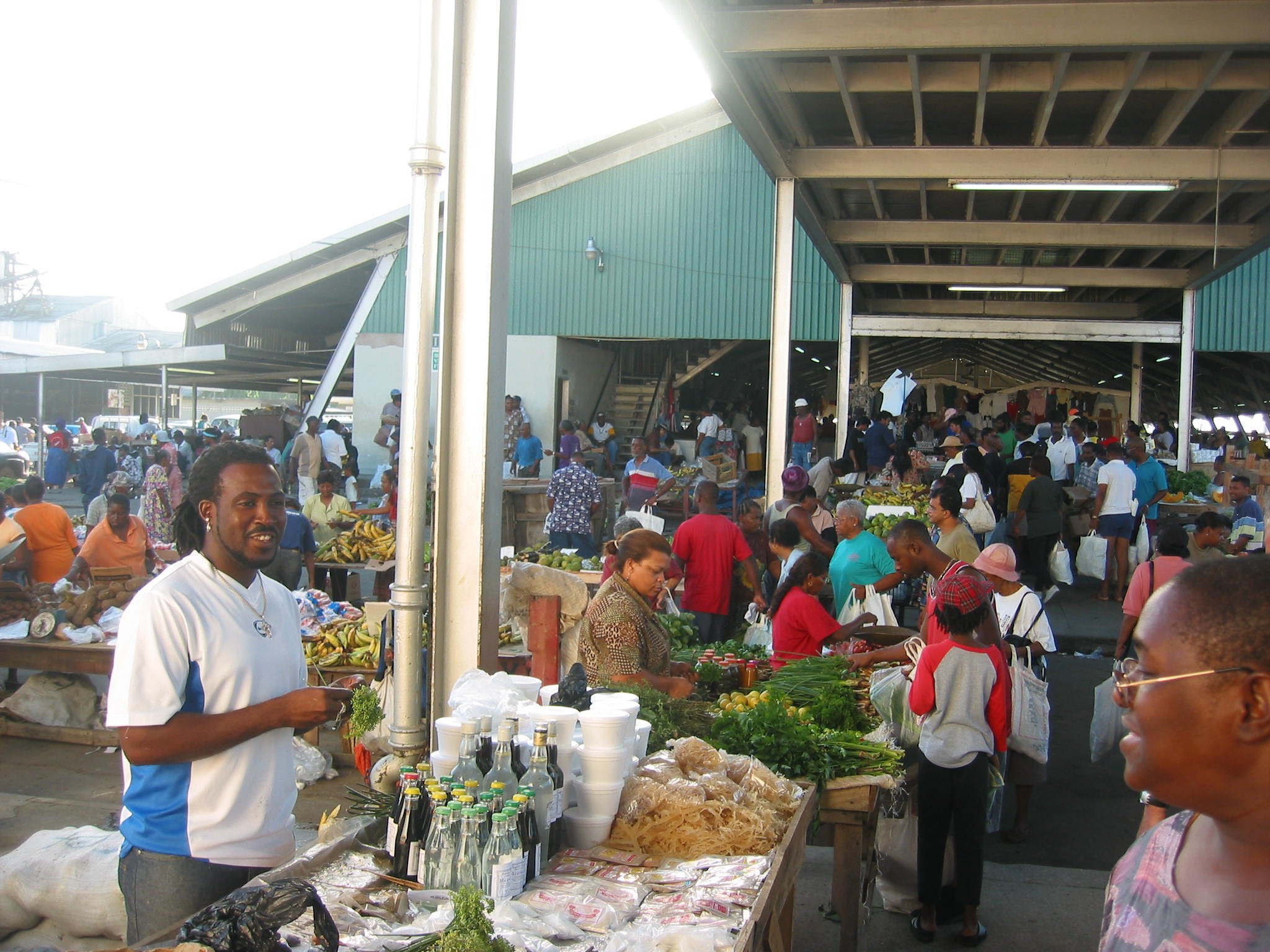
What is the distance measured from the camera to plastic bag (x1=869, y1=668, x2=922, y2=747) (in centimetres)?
545

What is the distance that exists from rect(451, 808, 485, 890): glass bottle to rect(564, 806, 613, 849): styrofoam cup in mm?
500

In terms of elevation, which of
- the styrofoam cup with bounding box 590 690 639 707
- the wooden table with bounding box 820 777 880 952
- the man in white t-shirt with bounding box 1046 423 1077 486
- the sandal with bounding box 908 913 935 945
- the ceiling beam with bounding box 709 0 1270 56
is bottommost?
the sandal with bounding box 908 913 935 945

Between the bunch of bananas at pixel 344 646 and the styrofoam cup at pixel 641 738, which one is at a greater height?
the styrofoam cup at pixel 641 738

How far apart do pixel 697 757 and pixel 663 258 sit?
19951 mm

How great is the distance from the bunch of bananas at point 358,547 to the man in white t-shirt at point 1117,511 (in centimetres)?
851

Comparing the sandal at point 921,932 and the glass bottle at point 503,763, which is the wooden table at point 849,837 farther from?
the glass bottle at point 503,763

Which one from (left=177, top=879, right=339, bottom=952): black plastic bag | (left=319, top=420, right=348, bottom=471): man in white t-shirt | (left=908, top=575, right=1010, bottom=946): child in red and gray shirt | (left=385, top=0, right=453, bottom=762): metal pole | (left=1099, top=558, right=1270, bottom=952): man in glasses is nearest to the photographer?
(left=1099, top=558, right=1270, bottom=952): man in glasses

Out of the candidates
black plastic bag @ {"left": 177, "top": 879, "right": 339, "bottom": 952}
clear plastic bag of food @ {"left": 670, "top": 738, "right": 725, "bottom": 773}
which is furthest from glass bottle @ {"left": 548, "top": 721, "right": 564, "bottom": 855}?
black plastic bag @ {"left": 177, "top": 879, "right": 339, "bottom": 952}

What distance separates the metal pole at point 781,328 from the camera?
11.0m

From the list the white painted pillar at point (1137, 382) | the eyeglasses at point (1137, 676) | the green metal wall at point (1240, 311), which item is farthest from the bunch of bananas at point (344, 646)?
A: the green metal wall at point (1240, 311)

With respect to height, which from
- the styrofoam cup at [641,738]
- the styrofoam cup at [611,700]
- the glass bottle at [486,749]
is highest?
the styrofoam cup at [611,700]

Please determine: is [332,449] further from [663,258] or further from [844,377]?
[844,377]

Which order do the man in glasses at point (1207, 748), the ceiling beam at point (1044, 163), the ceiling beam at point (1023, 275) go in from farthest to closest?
the ceiling beam at point (1023, 275)
the ceiling beam at point (1044, 163)
the man in glasses at point (1207, 748)

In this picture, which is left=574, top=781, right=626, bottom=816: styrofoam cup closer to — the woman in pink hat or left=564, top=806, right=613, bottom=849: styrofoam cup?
left=564, top=806, right=613, bottom=849: styrofoam cup
